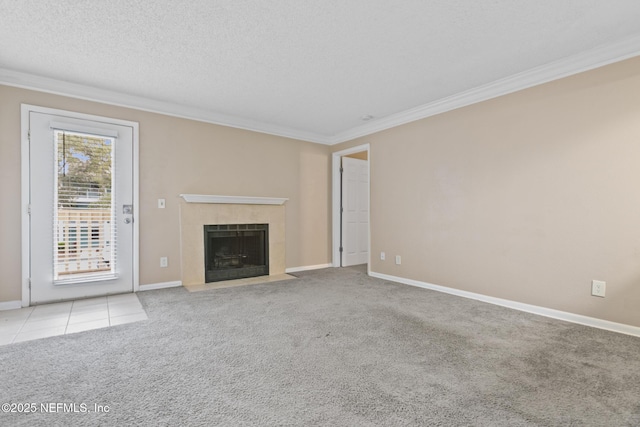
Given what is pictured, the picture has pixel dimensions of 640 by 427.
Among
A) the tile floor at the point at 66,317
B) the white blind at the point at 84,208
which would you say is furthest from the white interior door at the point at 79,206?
the tile floor at the point at 66,317

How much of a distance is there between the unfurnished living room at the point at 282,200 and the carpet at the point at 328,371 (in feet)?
0.06

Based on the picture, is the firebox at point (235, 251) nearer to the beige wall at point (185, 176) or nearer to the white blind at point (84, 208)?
the beige wall at point (185, 176)

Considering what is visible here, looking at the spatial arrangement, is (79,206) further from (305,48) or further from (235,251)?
(305,48)

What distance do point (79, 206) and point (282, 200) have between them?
2.65 m

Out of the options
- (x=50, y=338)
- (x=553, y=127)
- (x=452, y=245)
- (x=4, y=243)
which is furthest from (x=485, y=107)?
(x=4, y=243)

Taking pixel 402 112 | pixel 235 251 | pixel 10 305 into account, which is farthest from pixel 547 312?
pixel 10 305

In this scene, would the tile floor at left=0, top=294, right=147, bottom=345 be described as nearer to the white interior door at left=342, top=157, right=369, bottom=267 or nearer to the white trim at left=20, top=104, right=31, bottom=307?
the white trim at left=20, top=104, right=31, bottom=307

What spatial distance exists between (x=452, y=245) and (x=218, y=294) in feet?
9.84

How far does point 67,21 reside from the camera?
88.9 inches

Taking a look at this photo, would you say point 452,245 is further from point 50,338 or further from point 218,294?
point 50,338

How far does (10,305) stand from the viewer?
313 centimetres

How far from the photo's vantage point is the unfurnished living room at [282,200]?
1.75m

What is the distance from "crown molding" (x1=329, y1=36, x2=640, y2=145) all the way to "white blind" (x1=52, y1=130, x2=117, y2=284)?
12.4 ft

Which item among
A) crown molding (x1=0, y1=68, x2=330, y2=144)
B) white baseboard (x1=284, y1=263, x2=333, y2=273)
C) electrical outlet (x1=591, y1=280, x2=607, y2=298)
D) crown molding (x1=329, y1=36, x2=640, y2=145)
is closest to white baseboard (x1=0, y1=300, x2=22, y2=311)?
crown molding (x1=0, y1=68, x2=330, y2=144)
